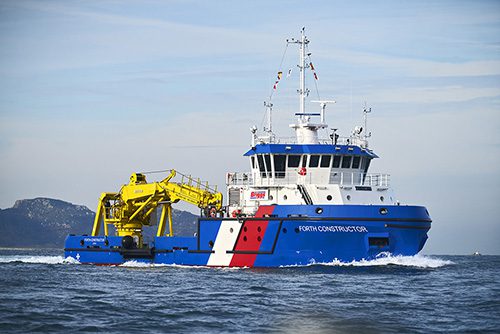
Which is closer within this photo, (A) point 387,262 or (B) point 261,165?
(A) point 387,262

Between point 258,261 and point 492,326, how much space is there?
1751 cm

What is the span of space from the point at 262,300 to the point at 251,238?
12.3 meters

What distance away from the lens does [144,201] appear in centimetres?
4794

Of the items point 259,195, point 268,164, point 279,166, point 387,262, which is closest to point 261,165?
point 268,164

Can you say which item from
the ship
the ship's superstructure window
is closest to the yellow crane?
the ship

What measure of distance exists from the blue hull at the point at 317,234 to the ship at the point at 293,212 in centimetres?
4

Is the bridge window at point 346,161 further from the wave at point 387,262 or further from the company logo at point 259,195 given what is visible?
the wave at point 387,262

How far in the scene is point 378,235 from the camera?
37.3 m

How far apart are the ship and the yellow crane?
0.08 m

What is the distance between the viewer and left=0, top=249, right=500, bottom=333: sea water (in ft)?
72.6

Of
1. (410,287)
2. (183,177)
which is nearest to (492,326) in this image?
(410,287)

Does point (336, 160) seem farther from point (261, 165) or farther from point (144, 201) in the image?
point (144, 201)

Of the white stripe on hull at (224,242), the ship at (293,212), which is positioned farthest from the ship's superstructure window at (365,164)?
the white stripe on hull at (224,242)

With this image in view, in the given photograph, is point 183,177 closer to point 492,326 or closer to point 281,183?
point 281,183
